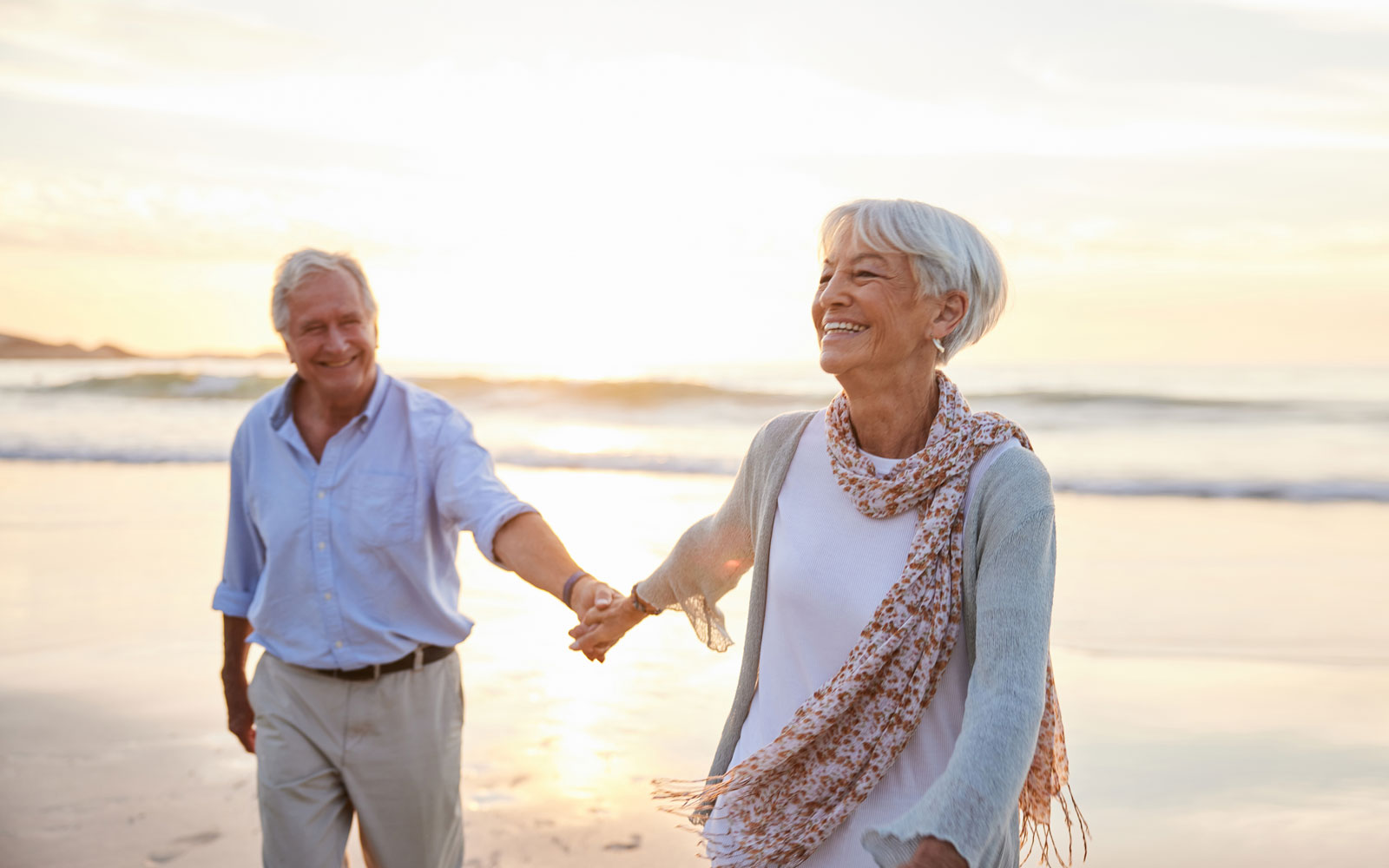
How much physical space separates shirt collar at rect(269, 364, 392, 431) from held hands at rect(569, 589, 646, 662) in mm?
842

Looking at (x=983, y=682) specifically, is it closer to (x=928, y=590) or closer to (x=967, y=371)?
(x=928, y=590)

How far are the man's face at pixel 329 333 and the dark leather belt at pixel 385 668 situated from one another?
0.73m

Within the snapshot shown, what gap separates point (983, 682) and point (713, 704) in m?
4.11

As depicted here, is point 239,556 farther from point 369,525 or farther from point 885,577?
point 885,577

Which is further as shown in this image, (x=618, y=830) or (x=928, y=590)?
(x=618, y=830)

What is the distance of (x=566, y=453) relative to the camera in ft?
54.4

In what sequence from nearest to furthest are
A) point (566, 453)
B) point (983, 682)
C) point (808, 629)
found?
point (983, 682)
point (808, 629)
point (566, 453)

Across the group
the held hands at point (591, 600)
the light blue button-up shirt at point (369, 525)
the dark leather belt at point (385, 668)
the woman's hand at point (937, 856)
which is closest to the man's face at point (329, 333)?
the light blue button-up shirt at point (369, 525)

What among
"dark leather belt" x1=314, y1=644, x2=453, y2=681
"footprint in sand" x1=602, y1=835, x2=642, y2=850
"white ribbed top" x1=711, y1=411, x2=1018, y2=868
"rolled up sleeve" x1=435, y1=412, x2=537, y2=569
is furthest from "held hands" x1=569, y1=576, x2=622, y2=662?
"footprint in sand" x1=602, y1=835, x2=642, y2=850

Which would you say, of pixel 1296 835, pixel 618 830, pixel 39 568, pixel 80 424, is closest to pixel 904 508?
pixel 618 830

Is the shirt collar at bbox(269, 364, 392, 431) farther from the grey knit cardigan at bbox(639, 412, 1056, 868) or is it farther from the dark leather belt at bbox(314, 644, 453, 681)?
the grey knit cardigan at bbox(639, 412, 1056, 868)

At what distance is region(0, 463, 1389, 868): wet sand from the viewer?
4418 mm

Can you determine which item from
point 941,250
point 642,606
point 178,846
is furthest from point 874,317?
point 178,846

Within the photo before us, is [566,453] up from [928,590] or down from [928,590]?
down
